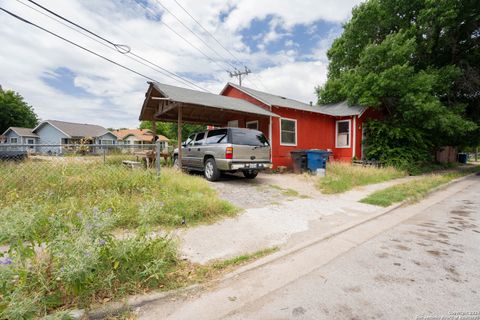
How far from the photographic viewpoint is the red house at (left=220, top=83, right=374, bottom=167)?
41.5 feet

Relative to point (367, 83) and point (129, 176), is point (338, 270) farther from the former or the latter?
point (367, 83)

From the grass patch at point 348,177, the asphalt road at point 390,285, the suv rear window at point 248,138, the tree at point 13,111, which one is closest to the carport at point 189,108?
the suv rear window at point 248,138

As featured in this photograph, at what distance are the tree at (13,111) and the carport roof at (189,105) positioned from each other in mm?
44356

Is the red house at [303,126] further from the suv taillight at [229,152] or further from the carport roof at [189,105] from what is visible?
the suv taillight at [229,152]

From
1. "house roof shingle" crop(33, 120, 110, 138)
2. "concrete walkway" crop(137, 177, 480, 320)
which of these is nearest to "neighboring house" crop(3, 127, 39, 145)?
"house roof shingle" crop(33, 120, 110, 138)

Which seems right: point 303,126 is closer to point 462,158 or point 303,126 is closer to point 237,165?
point 237,165

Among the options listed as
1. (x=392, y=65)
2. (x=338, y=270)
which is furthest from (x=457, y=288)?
(x=392, y=65)

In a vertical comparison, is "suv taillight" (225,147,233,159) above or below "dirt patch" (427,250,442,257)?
Answer: above

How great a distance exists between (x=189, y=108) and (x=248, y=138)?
3.82m

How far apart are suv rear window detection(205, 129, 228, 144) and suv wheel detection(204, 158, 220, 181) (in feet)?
2.36

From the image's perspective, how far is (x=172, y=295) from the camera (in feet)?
8.03

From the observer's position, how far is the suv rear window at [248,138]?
27.0 feet

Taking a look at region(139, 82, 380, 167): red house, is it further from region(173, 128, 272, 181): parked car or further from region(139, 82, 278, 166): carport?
region(173, 128, 272, 181): parked car

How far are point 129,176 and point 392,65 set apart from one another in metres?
14.3
